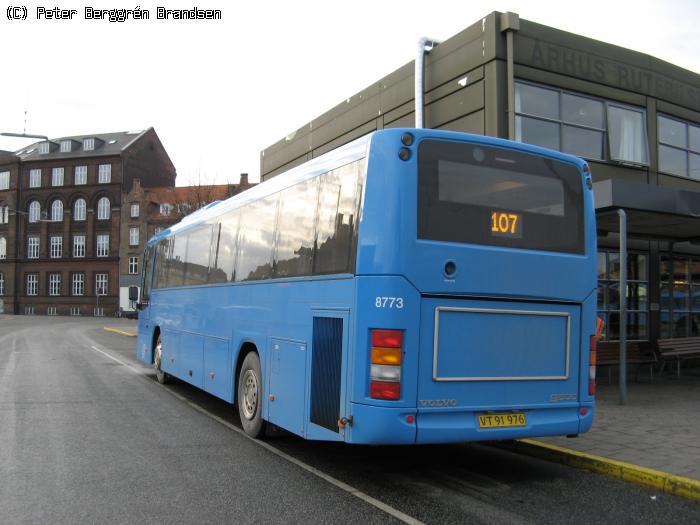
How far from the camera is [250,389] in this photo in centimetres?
799

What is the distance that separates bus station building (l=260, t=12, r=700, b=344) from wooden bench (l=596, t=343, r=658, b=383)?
0.79m

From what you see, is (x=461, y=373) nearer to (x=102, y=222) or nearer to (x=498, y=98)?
(x=498, y=98)

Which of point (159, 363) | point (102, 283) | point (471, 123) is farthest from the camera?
point (102, 283)

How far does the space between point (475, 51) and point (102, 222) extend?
65791 mm

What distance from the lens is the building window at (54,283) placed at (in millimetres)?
72250

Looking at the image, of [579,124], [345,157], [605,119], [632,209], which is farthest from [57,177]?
[345,157]

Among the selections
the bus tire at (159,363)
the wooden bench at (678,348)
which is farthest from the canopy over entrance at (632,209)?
the bus tire at (159,363)

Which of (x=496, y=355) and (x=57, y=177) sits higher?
(x=57, y=177)

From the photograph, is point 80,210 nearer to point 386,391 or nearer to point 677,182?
point 677,182

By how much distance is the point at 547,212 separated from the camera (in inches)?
250

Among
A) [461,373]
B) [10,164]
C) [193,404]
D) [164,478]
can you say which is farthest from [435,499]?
[10,164]

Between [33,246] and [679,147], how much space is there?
73272 mm

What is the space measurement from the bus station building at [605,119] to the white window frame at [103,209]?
196ft

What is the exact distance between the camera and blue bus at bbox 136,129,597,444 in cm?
544
